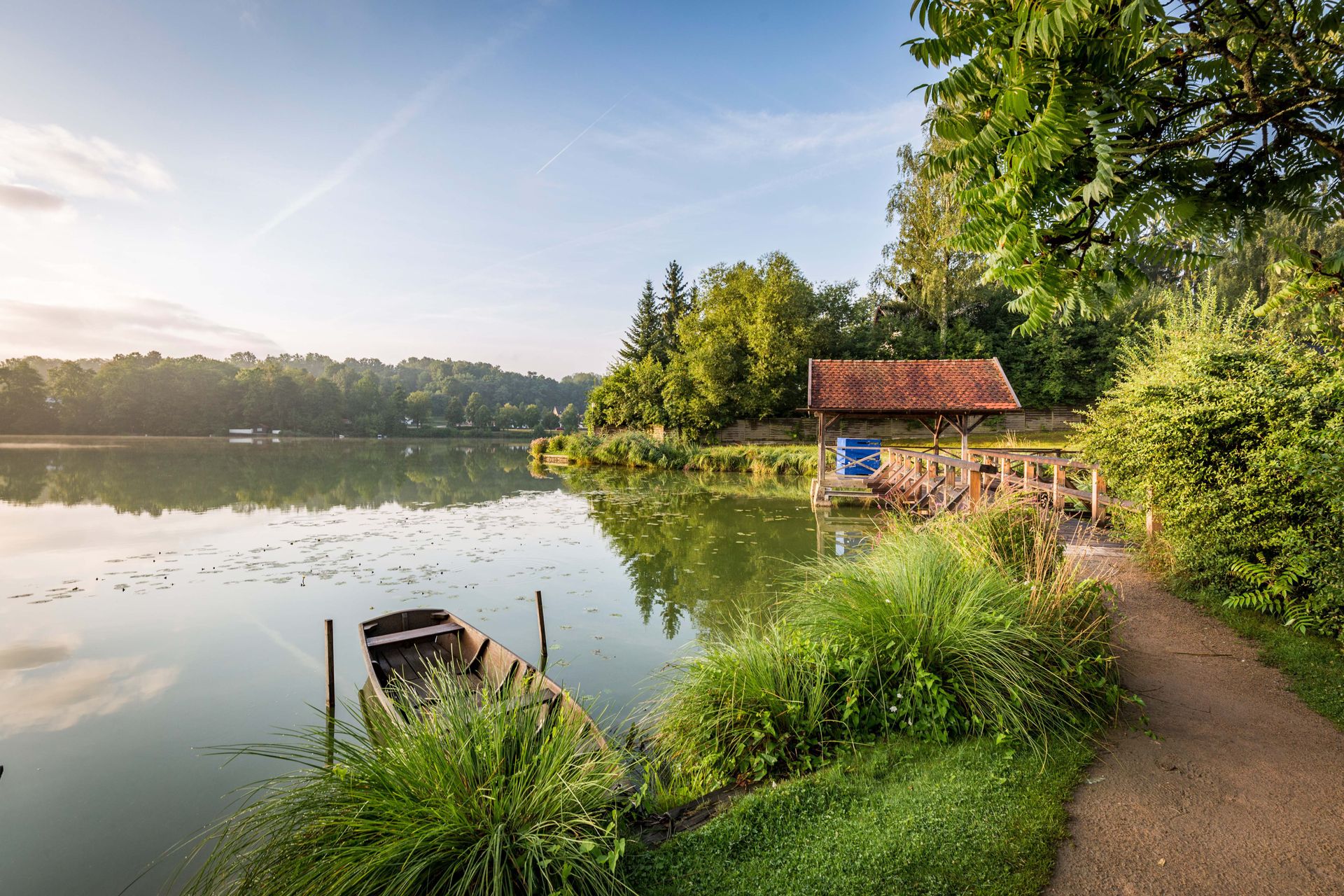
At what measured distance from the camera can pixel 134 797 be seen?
14.9 feet

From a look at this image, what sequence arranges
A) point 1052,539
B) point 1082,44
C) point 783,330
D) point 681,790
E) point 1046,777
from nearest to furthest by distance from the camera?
point 1082,44, point 1046,777, point 681,790, point 1052,539, point 783,330

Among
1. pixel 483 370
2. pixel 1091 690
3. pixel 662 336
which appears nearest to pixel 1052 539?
pixel 1091 690

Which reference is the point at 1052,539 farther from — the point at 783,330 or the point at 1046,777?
the point at 783,330

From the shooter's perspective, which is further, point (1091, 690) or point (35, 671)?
point (35, 671)

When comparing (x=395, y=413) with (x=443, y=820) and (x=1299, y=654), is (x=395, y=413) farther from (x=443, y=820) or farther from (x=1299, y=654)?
(x=1299, y=654)

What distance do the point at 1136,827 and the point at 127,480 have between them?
3199cm

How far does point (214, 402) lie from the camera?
70.7m

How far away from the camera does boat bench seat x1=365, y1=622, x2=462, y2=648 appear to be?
631 centimetres

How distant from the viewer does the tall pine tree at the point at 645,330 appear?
4703cm

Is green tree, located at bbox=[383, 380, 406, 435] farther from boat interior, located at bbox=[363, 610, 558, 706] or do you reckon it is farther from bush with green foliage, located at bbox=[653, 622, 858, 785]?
bush with green foliage, located at bbox=[653, 622, 858, 785]

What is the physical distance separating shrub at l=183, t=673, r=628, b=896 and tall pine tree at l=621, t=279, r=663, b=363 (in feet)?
143

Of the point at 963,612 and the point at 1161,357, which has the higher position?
the point at 1161,357

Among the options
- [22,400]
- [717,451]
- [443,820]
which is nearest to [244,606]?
[443,820]

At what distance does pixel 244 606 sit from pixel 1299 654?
1190 centimetres
